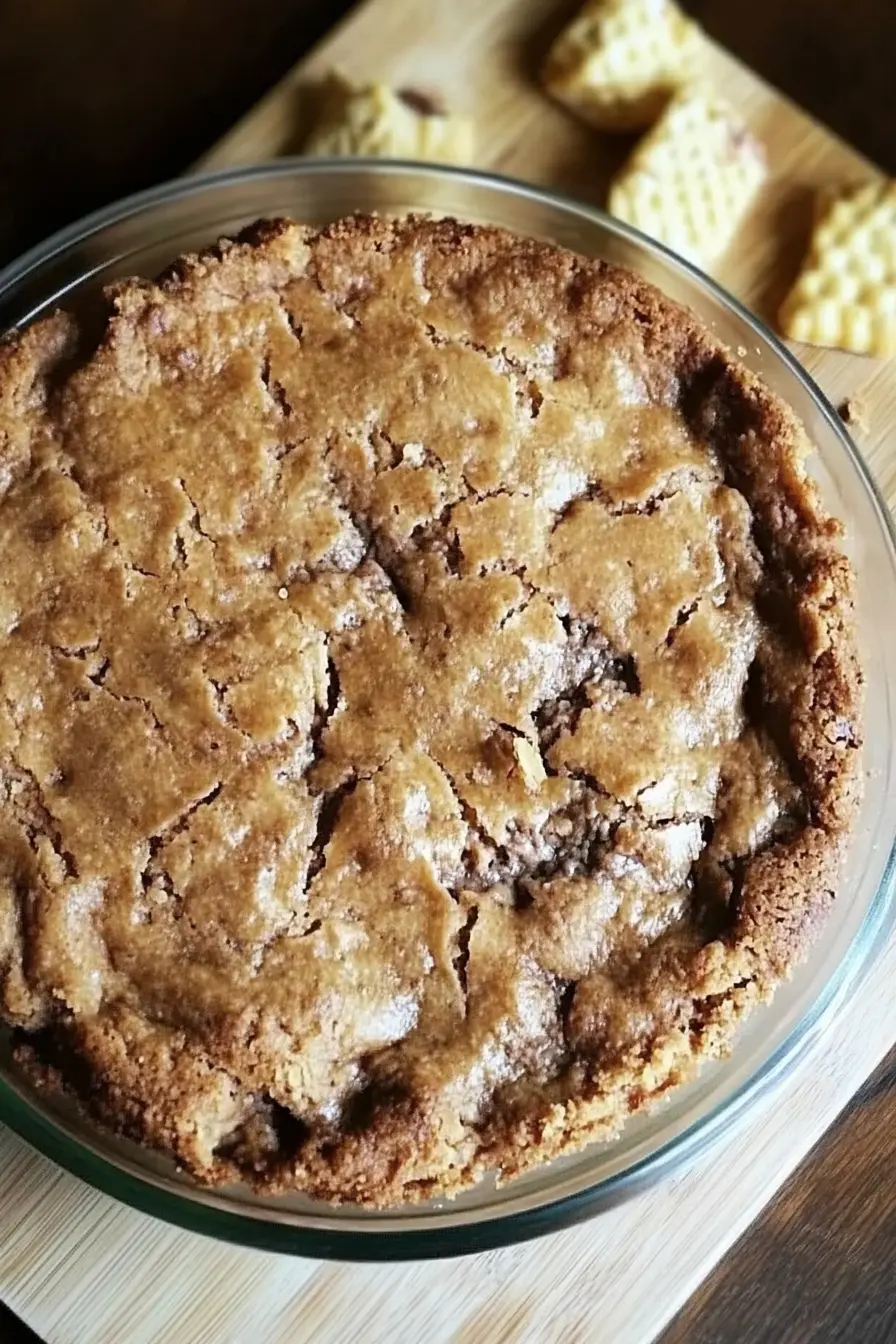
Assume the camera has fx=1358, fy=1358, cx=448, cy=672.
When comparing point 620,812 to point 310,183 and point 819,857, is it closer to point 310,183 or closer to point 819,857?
point 819,857

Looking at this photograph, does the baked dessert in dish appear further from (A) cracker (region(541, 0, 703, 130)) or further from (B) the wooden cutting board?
(A) cracker (region(541, 0, 703, 130))

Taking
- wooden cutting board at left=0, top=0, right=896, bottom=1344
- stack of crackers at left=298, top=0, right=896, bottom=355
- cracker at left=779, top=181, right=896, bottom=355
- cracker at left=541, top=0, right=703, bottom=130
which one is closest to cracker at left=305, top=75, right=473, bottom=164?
stack of crackers at left=298, top=0, right=896, bottom=355

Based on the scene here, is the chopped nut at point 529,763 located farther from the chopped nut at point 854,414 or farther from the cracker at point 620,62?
the cracker at point 620,62

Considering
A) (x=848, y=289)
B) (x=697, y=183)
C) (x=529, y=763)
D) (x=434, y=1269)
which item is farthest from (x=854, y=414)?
(x=434, y=1269)

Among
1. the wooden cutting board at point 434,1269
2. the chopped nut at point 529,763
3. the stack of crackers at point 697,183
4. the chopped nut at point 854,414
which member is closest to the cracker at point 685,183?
the stack of crackers at point 697,183

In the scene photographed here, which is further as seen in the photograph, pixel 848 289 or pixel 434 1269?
pixel 848 289

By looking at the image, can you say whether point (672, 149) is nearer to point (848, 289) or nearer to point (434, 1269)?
point (848, 289)
